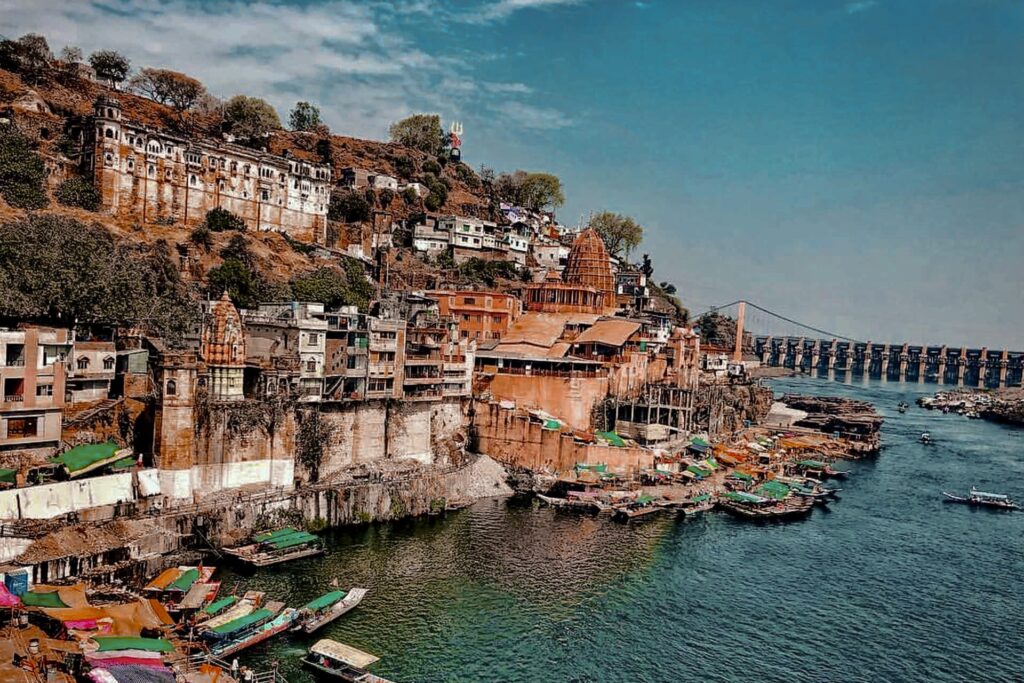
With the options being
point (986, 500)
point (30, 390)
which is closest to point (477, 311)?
point (30, 390)

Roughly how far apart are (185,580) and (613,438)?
114ft

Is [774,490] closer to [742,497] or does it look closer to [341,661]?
[742,497]

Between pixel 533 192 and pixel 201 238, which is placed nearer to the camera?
pixel 201 238

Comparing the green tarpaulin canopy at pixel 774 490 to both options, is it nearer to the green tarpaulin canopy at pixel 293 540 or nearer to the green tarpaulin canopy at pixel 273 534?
the green tarpaulin canopy at pixel 293 540

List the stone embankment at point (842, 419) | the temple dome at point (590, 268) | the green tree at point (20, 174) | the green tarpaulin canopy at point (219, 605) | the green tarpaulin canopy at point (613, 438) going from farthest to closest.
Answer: the stone embankment at point (842, 419) → the temple dome at point (590, 268) → the green tarpaulin canopy at point (613, 438) → the green tree at point (20, 174) → the green tarpaulin canopy at point (219, 605)

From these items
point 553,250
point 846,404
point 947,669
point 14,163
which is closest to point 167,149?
point 14,163

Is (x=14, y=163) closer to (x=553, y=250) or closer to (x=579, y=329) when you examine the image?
(x=579, y=329)

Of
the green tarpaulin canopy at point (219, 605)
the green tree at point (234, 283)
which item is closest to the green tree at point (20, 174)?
the green tree at point (234, 283)

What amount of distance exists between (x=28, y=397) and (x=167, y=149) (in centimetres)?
3640

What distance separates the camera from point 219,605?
30.1 m

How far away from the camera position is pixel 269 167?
7512cm

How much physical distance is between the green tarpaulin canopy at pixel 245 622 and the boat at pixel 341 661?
2.54m

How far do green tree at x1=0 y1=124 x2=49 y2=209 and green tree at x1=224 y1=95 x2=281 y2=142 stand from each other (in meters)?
39.2

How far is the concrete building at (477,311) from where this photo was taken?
69.7 m
